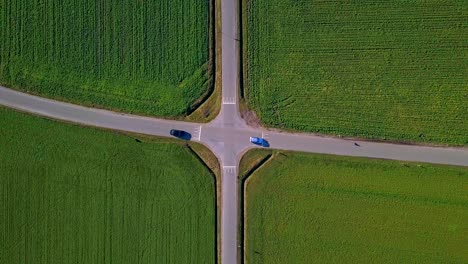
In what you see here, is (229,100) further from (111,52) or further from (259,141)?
(111,52)

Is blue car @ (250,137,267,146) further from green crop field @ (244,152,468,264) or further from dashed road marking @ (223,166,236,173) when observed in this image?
dashed road marking @ (223,166,236,173)


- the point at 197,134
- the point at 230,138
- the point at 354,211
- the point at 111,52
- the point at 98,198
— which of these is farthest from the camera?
the point at 111,52

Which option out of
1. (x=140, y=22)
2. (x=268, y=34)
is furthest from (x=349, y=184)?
(x=140, y=22)

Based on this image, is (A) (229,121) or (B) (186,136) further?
(B) (186,136)

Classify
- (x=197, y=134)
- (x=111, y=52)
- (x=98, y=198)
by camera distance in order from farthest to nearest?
(x=111, y=52), (x=98, y=198), (x=197, y=134)

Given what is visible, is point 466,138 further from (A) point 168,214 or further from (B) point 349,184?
(A) point 168,214

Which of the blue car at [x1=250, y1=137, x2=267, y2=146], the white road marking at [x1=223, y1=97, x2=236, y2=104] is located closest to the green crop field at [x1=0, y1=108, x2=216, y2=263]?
the blue car at [x1=250, y1=137, x2=267, y2=146]

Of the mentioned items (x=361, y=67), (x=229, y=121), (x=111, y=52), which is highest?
(x=111, y=52)

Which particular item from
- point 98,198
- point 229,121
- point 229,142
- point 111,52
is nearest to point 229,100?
point 229,121
